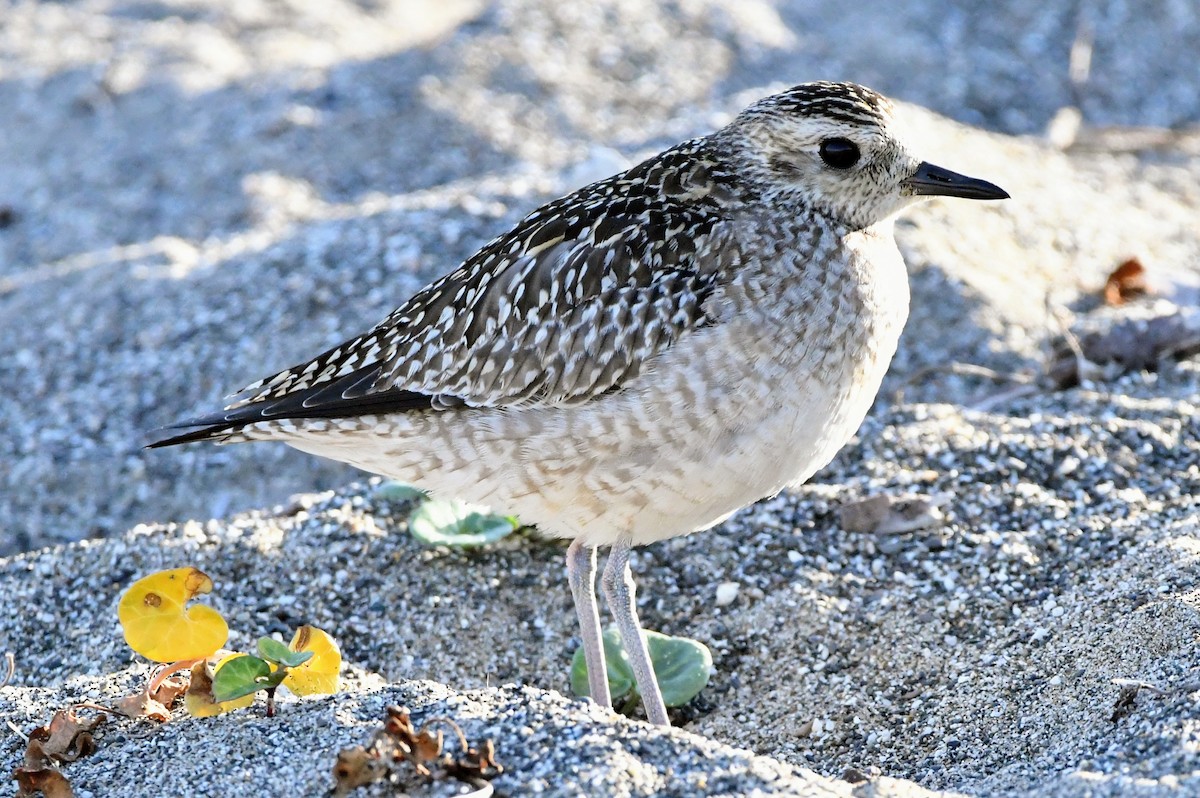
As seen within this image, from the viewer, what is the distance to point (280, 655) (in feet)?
15.3

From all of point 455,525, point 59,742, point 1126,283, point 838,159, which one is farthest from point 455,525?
point 1126,283

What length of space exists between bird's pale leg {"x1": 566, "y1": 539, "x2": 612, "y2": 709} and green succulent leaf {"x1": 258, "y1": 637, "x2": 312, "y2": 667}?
105 centimetres

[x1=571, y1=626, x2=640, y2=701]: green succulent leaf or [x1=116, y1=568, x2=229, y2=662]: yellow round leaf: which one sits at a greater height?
[x1=116, y1=568, x2=229, y2=662]: yellow round leaf

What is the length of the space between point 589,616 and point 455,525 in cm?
98

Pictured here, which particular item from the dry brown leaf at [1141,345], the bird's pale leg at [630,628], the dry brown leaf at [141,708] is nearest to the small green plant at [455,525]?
the bird's pale leg at [630,628]

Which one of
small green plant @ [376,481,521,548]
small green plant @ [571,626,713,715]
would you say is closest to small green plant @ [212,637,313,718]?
small green plant @ [571,626,713,715]

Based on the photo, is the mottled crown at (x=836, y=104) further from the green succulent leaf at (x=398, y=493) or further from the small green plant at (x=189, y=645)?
the small green plant at (x=189, y=645)

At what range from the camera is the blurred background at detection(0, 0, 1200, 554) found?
25.6ft

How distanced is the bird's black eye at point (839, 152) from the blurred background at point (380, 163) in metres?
2.52

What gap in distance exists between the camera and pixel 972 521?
6.06m

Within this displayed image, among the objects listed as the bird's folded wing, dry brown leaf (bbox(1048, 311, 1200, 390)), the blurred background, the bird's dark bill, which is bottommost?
the blurred background

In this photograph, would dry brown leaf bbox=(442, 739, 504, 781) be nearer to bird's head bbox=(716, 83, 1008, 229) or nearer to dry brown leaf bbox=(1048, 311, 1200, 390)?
bird's head bbox=(716, 83, 1008, 229)

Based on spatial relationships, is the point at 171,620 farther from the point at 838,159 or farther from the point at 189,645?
the point at 838,159

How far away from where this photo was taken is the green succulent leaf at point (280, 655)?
4.64 metres
